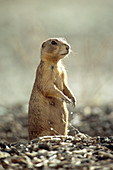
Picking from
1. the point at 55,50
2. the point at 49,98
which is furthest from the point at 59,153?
the point at 55,50

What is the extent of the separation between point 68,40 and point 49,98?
1040 cm

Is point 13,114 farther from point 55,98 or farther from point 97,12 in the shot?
point 97,12

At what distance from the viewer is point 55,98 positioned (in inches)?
238

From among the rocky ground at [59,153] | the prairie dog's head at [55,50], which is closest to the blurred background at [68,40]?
the prairie dog's head at [55,50]

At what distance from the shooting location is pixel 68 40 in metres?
16.2

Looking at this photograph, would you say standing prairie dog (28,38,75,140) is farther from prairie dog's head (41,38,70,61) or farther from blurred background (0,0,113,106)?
blurred background (0,0,113,106)

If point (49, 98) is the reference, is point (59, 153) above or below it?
below

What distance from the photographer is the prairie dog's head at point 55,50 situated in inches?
231

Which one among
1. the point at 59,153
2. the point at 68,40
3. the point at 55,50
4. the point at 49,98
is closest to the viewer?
the point at 59,153

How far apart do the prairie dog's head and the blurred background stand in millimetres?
3726

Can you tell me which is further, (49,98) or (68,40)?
(68,40)

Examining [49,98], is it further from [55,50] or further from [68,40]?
[68,40]

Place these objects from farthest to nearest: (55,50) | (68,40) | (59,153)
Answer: (68,40) → (55,50) → (59,153)

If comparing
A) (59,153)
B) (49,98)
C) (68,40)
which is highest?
(68,40)
